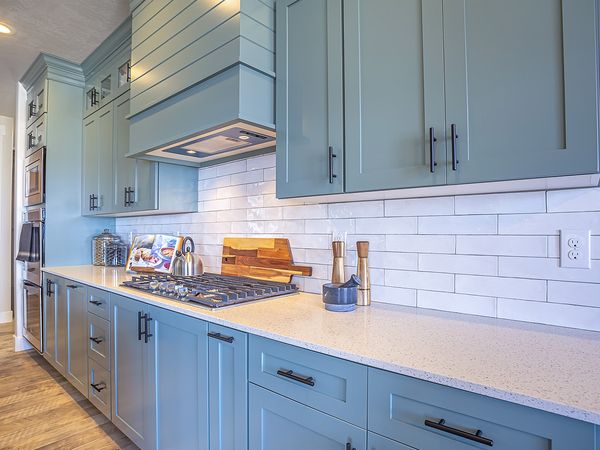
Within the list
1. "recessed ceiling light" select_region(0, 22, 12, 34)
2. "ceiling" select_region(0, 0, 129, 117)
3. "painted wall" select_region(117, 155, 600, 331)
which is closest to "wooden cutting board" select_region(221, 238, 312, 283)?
"painted wall" select_region(117, 155, 600, 331)

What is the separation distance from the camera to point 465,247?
1375 mm

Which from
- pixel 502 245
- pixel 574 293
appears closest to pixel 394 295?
pixel 502 245

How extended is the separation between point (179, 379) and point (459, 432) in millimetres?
1189

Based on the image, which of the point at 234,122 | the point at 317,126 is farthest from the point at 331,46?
the point at 234,122

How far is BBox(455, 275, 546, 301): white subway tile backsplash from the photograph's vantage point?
4.01ft

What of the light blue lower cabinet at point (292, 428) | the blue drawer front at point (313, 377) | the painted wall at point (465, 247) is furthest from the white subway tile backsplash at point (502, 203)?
the light blue lower cabinet at point (292, 428)

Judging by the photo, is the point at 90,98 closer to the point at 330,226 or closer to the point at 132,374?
the point at 132,374

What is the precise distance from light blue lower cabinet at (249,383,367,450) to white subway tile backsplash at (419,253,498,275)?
2.42 ft

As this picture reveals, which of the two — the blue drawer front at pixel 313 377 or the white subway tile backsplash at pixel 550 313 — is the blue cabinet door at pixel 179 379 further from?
the white subway tile backsplash at pixel 550 313

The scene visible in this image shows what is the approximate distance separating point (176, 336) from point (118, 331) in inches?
24.6

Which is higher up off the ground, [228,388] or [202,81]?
[202,81]

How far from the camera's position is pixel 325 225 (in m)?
1.83

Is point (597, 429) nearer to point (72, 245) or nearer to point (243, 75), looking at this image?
point (243, 75)

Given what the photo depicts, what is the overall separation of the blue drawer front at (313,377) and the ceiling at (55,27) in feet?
8.40
